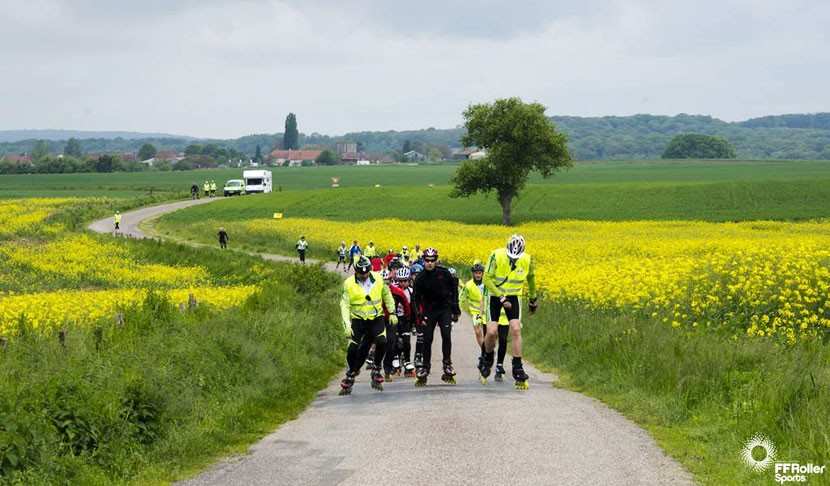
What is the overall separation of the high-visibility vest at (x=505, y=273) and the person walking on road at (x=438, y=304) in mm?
908

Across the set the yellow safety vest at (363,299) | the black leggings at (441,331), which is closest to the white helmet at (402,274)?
the black leggings at (441,331)

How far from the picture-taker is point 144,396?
11.0 m

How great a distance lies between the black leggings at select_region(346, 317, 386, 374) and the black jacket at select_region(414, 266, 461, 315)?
3.29 feet

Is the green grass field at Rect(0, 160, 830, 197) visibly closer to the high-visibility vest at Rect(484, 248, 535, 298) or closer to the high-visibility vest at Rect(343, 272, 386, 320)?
the high-visibility vest at Rect(343, 272, 386, 320)

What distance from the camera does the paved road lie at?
8977mm

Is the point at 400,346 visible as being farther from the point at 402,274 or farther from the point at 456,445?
the point at 456,445

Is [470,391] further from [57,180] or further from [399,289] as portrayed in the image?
[57,180]

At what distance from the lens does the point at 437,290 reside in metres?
15.3

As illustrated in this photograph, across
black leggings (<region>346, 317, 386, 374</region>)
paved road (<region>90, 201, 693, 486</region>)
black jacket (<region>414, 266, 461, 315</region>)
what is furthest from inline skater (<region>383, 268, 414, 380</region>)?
paved road (<region>90, 201, 693, 486</region>)

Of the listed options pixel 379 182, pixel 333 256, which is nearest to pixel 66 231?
pixel 333 256

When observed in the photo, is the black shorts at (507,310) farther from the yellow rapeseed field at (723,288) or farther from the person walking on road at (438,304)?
the yellow rapeseed field at (723,288)

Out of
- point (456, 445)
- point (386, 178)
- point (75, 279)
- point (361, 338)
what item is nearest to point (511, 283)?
point (361, 338)

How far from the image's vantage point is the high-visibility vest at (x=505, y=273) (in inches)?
569

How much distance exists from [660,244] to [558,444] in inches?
1186
